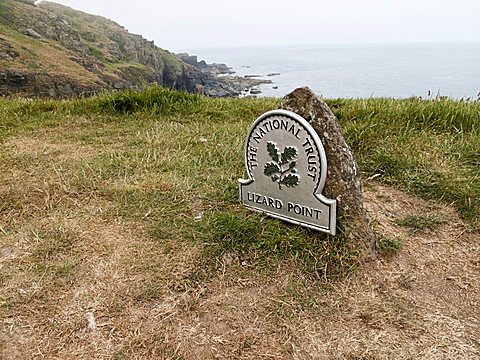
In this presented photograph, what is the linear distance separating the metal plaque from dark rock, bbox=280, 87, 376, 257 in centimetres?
11

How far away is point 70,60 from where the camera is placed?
1345 inches

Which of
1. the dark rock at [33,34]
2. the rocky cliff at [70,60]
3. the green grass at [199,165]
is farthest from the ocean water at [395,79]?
the dark rock at [33,34]

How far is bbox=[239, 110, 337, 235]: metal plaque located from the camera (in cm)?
210

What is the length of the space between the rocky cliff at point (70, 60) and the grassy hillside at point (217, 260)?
11.0 m

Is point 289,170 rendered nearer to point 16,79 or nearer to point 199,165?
A: point 199,165

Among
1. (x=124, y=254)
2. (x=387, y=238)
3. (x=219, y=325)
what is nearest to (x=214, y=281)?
(x=219, y=325)

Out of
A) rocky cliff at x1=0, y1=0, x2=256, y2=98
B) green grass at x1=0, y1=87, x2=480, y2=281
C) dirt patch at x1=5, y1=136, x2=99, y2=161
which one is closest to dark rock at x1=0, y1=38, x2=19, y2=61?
rocky cliff at x1=0, y1=0, x2=256, y2=98

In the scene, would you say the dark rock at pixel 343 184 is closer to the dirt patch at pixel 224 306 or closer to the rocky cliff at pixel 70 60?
the dirt patch at pixel 224 306

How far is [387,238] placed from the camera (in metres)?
2.38

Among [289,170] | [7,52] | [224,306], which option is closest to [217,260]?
[224,306]

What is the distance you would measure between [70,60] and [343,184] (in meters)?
36.6

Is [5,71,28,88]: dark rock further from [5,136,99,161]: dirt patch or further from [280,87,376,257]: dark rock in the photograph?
[280,87,376,257]: dark rock

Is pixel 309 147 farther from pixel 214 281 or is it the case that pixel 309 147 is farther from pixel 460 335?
pixel 460 335

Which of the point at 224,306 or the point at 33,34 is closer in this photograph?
the point at 224,306
